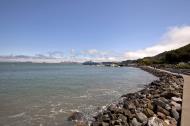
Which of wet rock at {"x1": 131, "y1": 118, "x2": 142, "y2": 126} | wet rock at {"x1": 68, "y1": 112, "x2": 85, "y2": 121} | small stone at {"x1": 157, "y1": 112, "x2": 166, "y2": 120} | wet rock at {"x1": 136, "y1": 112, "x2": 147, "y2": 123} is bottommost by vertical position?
wet rock at {"x1": 68, "y1": 112, "x2": 85, "y2": 121}

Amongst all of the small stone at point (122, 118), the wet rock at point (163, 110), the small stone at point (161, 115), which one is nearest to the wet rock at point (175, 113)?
the wet rock at point (163, 110)

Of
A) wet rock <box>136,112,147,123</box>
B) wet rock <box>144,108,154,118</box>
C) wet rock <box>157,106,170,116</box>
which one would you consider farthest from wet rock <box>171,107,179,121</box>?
wet rock <box>136,112,147,123</box>

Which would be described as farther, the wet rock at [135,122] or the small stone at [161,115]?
the small stone at [161,115]

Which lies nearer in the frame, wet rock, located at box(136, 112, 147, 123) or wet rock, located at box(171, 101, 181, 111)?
wet rock, located at box(136, 112, 147, 123)

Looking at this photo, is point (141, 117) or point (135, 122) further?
point (141, 117)

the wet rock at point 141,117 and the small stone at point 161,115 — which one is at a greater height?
the small stone at point 161,115

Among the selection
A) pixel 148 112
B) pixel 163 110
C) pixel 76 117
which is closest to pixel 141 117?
pixel 148 112

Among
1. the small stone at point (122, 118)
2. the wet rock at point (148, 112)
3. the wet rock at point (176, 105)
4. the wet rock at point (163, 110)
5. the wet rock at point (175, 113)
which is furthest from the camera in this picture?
the wet rock at point (176, 105)

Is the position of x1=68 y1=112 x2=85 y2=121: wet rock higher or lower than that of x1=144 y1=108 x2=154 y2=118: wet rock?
lower

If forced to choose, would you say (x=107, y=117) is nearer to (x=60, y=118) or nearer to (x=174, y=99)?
(x=60, y=118)

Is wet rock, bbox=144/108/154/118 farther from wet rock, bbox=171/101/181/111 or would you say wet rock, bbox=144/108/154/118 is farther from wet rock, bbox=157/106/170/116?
wet rock, bbox=171/101/181/111

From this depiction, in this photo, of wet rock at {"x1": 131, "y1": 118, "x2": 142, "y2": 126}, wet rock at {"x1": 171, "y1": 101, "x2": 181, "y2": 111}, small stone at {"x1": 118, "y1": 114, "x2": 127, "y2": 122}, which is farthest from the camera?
wet rock at {"x1": 171, "y1": 101, "x2": 181, "y2": 111}

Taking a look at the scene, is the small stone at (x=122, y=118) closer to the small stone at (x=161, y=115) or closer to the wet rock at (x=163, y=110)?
the small stone at (x=161, y=115)

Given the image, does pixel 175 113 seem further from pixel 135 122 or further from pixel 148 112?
pixel 135 122
